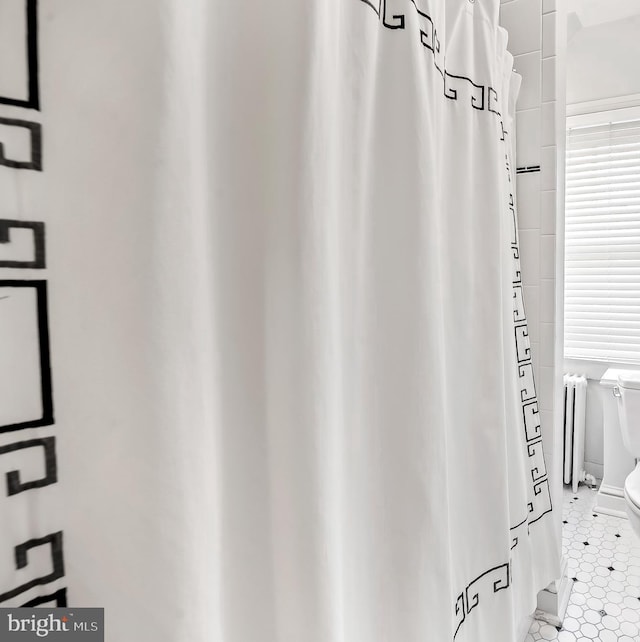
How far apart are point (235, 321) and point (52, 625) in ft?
0.95

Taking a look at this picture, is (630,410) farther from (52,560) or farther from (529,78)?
(52,560)

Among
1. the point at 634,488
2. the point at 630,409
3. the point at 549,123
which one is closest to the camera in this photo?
the point at 549,123

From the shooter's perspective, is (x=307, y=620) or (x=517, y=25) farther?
(x=517, y=25)

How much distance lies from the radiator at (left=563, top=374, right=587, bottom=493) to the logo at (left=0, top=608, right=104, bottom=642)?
231 centimetres

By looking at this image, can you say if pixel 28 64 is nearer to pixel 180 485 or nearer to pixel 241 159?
pixel 241 159

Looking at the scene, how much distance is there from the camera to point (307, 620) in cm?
43

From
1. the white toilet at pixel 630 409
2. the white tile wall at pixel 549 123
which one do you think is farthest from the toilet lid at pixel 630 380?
the white tile wall at pixel 549 123

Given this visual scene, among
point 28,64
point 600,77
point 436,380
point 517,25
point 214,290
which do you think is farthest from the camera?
point 600,77

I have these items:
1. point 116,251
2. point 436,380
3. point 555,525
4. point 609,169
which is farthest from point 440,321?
point 609,169

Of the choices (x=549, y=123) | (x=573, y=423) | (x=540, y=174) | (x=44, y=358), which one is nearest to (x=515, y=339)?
(x=540, y=174)

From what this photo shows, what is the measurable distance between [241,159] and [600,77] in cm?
242

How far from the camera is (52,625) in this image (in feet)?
1.06

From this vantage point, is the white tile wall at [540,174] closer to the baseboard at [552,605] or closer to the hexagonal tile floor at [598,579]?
the baseboard at [552,605]

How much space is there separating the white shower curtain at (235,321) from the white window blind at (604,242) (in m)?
1.88
